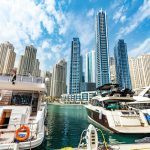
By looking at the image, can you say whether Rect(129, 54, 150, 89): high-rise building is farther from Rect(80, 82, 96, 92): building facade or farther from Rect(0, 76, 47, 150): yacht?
Rect(0, 76, 47, 150): yacht

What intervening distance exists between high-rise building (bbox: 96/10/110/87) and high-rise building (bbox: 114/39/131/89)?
27.2 metres

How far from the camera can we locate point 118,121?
12.1 metres

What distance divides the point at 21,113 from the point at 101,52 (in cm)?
13342

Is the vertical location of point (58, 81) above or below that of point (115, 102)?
above

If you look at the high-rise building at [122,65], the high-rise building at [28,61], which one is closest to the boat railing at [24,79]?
the high-rise building at [28,61]

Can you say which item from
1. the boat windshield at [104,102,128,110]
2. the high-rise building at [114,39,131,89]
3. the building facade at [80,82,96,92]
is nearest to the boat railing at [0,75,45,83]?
the boat windshield at [104,102,128,110]

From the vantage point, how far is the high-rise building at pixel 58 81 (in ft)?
549

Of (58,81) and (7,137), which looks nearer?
(7,137)

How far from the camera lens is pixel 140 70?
13762cm

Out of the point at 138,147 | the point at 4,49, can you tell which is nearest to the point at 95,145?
the point at 138,147

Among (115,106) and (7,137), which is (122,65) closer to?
(115,106)

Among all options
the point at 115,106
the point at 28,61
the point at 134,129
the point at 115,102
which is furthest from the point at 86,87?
the point at 134,129

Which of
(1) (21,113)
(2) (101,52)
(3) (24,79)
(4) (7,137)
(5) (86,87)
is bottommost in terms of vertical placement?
(4) (7,137)

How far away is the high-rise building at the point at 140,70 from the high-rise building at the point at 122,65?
5471 mm
